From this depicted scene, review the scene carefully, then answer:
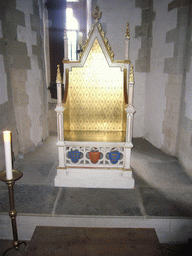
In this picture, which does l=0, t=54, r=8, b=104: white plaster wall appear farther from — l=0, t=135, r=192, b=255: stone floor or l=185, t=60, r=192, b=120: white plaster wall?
l=185, t=60, r=192, b=120: white plaster wall

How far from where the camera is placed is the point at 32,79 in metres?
4.25

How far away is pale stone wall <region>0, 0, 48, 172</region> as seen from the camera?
3549mm

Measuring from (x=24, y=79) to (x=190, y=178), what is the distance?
3.33 m

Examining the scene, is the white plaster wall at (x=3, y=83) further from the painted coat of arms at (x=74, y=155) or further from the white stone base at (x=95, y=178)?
the white stone base at (x=95, y=178)

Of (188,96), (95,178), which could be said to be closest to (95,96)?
(95,178)

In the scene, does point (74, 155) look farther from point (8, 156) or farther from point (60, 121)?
point (8, 156)

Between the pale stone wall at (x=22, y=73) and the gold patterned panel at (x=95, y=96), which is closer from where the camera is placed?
the gold patterned panel at (x=95, y=96)

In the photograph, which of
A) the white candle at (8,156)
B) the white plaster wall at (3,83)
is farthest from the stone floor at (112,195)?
the white plaster wall at (3,83)

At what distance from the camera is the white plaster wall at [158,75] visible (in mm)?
3938

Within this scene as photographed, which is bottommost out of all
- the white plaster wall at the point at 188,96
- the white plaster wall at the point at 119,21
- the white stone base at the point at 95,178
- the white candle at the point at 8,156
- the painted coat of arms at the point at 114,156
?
the white stone base at the point at 95,178

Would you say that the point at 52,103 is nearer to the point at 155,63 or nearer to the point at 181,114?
the point at 155,63

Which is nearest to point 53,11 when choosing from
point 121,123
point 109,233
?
point 121,123

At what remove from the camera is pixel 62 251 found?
1.47 m

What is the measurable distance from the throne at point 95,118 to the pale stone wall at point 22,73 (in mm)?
1079
